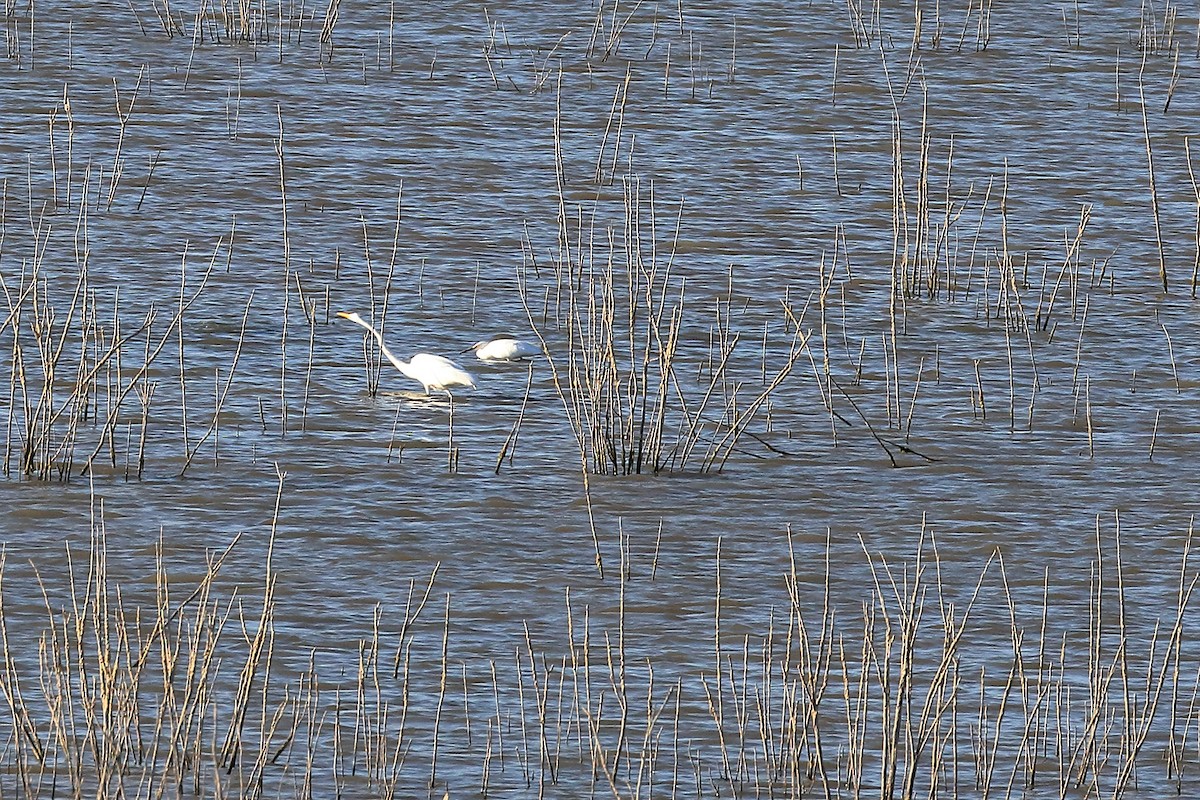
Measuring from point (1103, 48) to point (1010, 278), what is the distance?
5.39 metres

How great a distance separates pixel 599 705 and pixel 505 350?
3.35 meters

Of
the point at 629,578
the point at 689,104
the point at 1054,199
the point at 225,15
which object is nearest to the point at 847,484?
the point at 629,578

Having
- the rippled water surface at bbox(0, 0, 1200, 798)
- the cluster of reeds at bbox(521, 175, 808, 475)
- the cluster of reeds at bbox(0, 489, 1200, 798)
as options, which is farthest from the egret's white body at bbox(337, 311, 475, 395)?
the cluster of reeds at bbox(0, 489, 1200, 798)

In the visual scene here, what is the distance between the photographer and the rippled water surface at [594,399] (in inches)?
213

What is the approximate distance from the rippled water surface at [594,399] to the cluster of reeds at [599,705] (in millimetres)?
22

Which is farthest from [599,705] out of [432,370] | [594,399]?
[432,370]

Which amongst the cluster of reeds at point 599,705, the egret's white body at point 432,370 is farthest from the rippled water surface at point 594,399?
the egret's white body at point 432,370

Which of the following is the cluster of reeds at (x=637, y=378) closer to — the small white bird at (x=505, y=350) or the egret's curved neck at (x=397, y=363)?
the small white bird at (x=505, y=350)

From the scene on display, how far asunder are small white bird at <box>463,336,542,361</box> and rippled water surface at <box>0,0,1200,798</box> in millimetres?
64

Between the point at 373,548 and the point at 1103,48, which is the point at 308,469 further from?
the point at 1103,48

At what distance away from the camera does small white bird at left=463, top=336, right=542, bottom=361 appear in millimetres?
8688

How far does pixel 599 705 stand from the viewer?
548 centimetres

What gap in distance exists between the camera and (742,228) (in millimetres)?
10664

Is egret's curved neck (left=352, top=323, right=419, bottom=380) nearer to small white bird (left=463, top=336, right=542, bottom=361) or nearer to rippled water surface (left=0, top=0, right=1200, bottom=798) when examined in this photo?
rippled water surface (left=0, top=0, right=1200, bottom=798)
